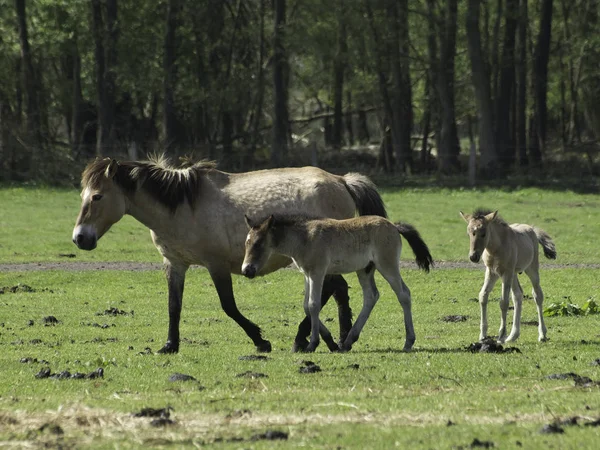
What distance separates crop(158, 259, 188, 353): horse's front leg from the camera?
559 inches

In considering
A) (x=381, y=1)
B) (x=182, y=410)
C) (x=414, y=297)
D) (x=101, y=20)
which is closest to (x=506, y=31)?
(x=381, y=1)

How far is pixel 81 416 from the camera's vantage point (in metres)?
8.71

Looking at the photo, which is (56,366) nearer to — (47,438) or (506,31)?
(47,438)

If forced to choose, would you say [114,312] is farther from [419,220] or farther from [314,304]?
[419,220]

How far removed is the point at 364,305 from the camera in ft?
45.2

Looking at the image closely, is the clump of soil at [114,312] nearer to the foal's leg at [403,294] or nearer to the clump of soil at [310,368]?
the foal's leg at [403,294]

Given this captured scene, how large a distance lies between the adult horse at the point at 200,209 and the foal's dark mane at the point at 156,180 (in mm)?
12

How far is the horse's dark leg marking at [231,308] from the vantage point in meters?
14.1

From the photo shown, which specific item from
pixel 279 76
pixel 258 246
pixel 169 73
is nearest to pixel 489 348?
pixel 258 246

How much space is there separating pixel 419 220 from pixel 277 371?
927 inches

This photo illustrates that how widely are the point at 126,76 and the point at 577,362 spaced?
42454mm

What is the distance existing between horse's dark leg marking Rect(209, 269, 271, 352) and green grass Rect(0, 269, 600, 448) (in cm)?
24

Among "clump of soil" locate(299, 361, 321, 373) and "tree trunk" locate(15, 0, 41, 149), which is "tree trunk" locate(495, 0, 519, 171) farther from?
"clump of soil" locate(299, 361, 321, 373)

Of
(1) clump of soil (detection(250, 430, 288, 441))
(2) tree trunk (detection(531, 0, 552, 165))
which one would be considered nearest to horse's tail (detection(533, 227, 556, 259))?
(1) clump of soil (detection(250, 430, 288, 441))
